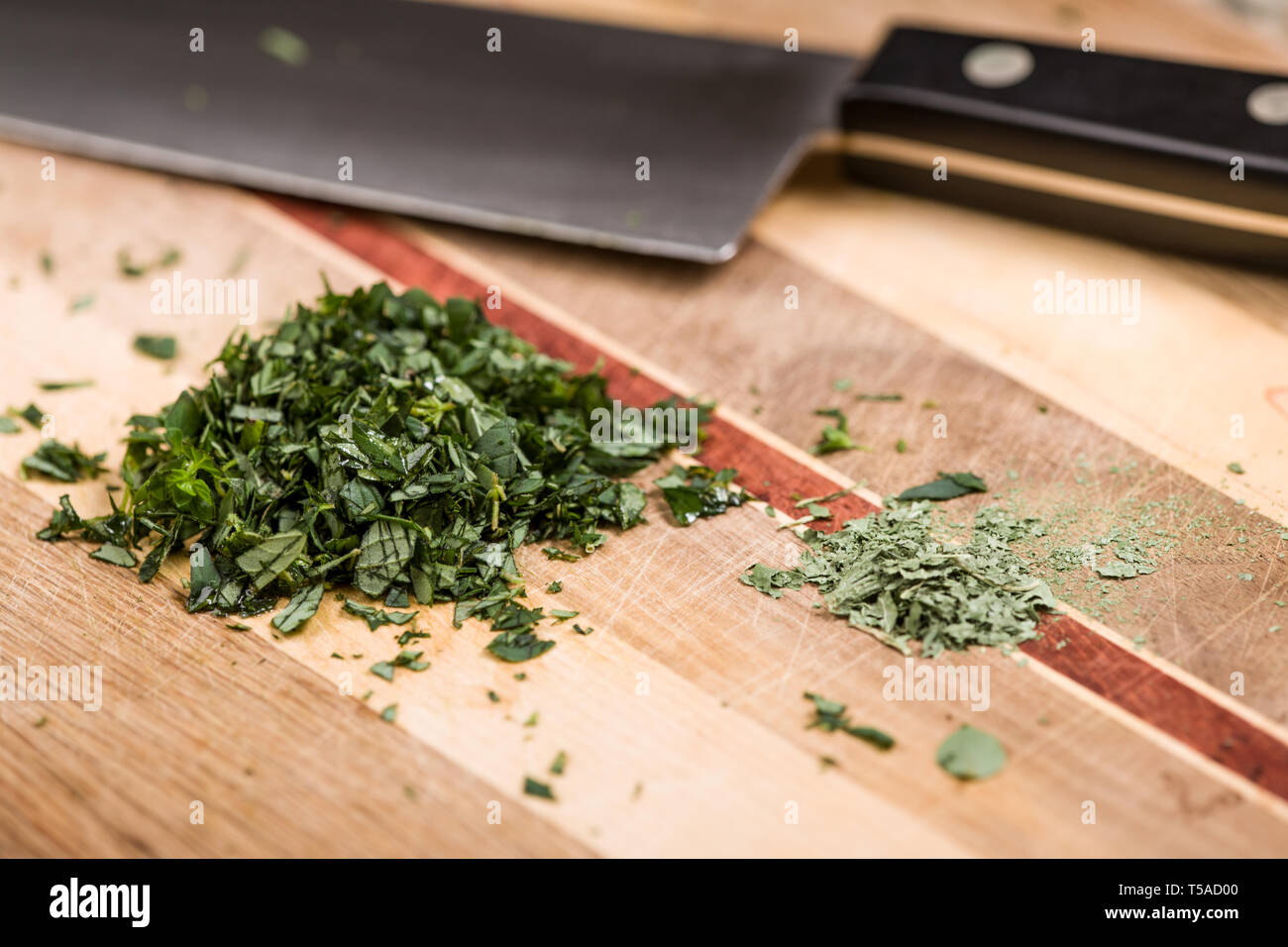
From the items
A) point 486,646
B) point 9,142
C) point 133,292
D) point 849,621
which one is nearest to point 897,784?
point 849,621

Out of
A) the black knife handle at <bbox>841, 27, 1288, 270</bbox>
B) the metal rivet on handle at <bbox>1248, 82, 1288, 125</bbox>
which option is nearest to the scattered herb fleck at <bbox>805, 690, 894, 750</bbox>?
the black knife handle at <bbox>841, 27, 1288, 270</bbox>

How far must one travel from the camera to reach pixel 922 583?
162cm

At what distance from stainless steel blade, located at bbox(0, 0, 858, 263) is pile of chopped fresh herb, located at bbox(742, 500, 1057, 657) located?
0.75 m

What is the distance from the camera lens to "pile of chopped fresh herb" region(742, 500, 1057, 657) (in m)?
1.59

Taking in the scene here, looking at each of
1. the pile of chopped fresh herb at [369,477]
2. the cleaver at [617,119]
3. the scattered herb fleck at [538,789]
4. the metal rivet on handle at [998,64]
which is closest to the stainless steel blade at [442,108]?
the cleaver at [617,119]

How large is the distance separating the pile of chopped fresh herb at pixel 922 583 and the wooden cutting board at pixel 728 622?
0.04 m

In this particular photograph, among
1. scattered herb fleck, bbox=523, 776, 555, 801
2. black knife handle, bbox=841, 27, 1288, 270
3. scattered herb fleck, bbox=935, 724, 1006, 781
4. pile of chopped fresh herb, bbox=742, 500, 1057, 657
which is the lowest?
scattered herb fleck, bbox=523, 776, 555, 801

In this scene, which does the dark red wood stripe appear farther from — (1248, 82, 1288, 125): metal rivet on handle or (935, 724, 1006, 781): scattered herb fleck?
(1248, 82, 1288, 125): metal rivet on handle

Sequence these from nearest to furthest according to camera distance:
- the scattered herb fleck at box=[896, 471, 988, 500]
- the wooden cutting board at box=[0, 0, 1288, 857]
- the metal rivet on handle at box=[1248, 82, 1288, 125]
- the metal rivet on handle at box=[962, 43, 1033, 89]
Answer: the wooden cutting board at box=[0, 0, 1288, 857] < the scattered herb fleck at box=[896, 471, 988, 500] < the metal rivet on handle at box=[1248, 82, 1288, 125] < the metal rivet on handle at box=[962, 43, 1033, 89]

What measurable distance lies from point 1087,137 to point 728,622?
1243 millimetres

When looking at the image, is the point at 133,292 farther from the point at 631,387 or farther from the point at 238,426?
the point at 631,387

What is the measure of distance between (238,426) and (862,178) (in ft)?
4.85

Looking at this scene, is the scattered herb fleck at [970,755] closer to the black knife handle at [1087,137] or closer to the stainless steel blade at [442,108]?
the stainless steel blade at [442,108]
